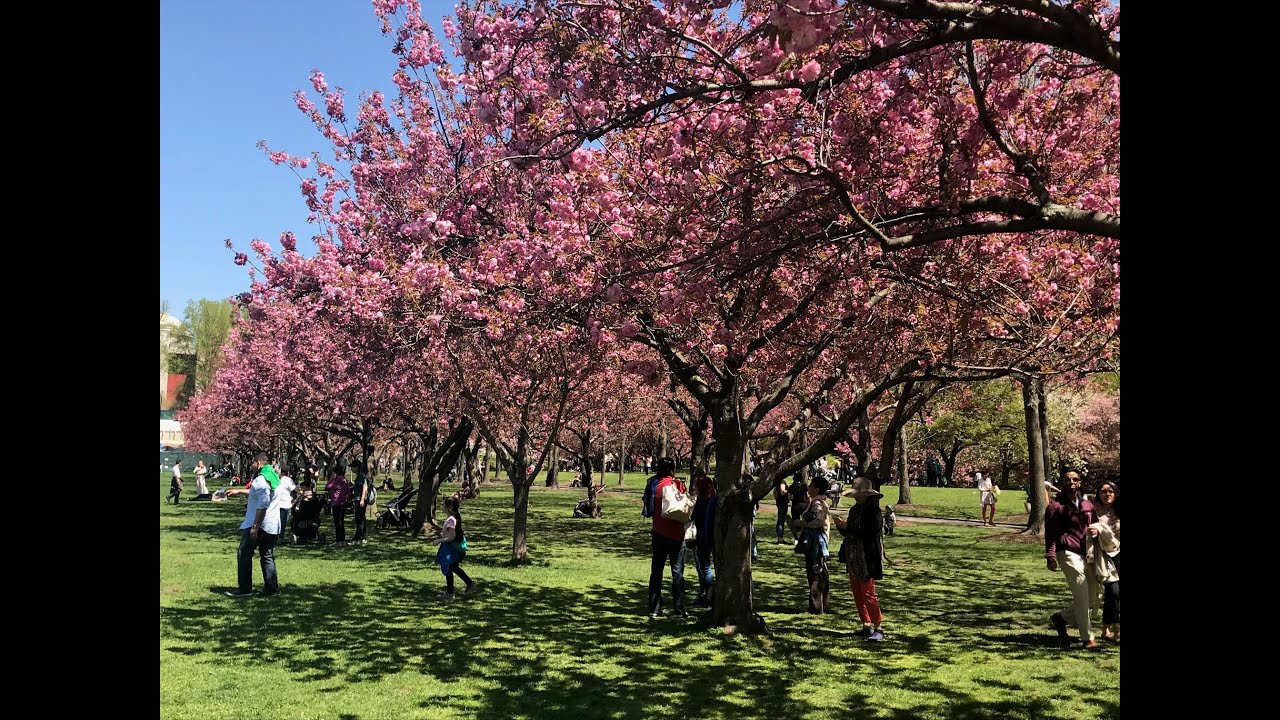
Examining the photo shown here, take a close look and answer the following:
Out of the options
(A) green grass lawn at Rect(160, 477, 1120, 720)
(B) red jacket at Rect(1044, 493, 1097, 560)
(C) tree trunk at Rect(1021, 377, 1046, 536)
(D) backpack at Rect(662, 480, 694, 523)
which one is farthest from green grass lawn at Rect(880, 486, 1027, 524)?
(D) backpack at Rect(662, 480, 694, 523)

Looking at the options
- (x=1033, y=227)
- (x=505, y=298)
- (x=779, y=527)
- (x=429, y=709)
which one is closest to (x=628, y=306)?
(x=505, y=298)

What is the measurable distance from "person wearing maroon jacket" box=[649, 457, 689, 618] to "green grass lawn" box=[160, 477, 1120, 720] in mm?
334

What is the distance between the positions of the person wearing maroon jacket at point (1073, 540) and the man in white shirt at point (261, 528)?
1043cm

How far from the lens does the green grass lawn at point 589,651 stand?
7223 millimetres

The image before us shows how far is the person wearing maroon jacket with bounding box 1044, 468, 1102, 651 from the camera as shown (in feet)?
30.0

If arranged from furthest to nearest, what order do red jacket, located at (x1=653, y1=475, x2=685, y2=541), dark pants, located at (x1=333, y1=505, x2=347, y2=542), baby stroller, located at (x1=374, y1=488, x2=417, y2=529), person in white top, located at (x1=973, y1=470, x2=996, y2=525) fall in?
person in white top, located at (x1=973, y1=470, x2=996, y2=525) < baby stroller, located at (x1=374, y1=488, x2=417, y2=529) < dark pants, located at (x1=333, y1=505, x2=347, y2=542) < red jacket, located at (x1=653, y1=475, x2=685, y2=541)

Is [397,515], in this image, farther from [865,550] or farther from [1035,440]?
[865,550]

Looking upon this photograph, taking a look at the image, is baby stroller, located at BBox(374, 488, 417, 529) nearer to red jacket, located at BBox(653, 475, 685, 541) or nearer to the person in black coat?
red jacket, located at BBox(653, 475, 685, 541)

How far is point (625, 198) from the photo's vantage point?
10.7m

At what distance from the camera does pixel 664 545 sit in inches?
427

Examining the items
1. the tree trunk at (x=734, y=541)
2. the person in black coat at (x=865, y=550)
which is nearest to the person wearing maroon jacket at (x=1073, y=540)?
the person in black coat at (x=865, y=550)

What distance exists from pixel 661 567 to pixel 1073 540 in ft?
16.4

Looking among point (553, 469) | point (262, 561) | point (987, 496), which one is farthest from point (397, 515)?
point (553, 469)
